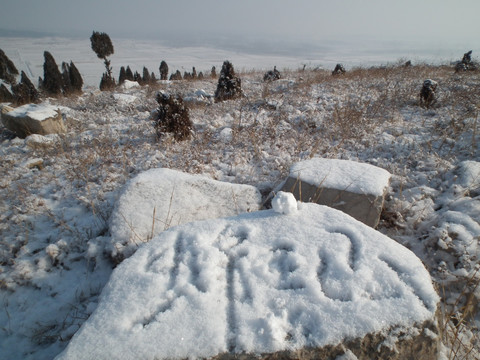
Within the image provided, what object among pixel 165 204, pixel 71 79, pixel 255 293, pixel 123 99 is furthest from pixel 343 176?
pixel 71 79

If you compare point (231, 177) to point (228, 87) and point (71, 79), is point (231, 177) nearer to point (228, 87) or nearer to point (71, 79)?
point (228, 87)

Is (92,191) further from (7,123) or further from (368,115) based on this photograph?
(368,115)

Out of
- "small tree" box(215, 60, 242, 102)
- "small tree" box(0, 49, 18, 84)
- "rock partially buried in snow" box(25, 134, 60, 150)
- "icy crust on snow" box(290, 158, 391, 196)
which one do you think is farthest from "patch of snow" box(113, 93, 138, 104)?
"small tree" box(0, 49, 18, 84)

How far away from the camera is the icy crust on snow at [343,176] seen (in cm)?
261

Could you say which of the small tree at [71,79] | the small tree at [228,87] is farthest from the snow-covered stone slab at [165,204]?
the small tree at [71,79]

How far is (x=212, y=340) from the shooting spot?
4.01 ft

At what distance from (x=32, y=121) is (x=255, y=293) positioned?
6028 millimetres

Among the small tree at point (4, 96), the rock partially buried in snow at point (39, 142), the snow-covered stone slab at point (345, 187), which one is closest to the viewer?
the snow-covered stone slab at point (345, 187)

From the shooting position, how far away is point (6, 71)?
13180 millimetres

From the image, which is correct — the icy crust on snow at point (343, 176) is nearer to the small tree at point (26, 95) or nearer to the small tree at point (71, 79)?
the small tree at point (26, 95)

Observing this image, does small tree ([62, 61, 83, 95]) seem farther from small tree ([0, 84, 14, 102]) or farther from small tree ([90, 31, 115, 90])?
small tree ([0, 84, 14, 102])

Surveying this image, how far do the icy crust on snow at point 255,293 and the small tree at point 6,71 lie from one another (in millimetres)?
17727

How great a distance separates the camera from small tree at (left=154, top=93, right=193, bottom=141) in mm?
4664

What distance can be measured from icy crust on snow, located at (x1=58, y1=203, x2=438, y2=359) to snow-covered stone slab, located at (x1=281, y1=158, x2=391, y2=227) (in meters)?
0.81
